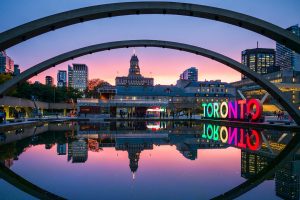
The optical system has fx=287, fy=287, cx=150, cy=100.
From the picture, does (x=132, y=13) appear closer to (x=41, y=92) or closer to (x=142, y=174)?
(x=142, y=174)

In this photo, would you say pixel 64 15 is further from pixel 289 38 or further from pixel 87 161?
pixel 289 38

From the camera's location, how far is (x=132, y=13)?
1627 cm

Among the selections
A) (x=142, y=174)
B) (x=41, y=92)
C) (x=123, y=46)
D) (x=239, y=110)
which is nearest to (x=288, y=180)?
(x=142, y=174)

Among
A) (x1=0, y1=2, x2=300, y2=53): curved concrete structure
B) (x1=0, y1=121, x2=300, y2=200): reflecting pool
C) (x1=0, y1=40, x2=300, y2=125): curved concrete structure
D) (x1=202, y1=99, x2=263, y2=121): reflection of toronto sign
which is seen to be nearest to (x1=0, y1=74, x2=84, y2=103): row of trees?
(x1=0, y1=40, x2=300, y2=125): curved concrete structure

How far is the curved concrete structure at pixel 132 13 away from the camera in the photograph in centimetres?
1467

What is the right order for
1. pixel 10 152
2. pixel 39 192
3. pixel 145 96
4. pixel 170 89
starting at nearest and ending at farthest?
pixel 39 192 < pixel 10 152 < pixel 145 96 < pixel 170 89

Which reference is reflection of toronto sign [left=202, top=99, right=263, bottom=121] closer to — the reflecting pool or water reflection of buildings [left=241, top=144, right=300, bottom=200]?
the reflecting pool

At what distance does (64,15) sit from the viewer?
49.0ft

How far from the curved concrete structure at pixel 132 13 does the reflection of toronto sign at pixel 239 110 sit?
1995cm

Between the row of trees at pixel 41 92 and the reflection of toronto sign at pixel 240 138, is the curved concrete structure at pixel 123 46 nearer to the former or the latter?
the reflection of toronto sign at pixel 240 138

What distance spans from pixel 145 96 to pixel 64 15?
77.8 m

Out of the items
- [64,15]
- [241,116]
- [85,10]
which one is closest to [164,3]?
[85,10]

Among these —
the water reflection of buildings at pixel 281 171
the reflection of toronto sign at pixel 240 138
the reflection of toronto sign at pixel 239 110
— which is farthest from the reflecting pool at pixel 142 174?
the reflection of toronto sign at pixel 239 110

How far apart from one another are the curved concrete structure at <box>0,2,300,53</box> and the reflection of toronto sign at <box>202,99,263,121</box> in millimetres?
19951
